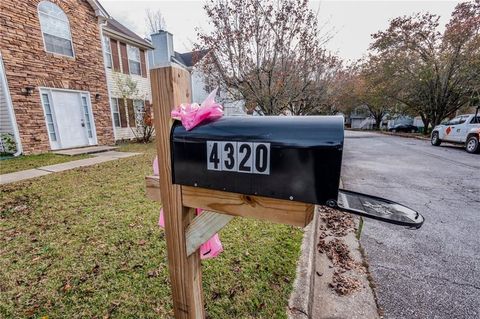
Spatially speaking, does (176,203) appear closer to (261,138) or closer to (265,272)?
(261,138)

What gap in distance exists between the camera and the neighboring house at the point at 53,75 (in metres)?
7.50

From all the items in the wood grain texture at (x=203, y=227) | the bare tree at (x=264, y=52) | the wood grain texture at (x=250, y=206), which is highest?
the bare tree at (x=264, y=52)

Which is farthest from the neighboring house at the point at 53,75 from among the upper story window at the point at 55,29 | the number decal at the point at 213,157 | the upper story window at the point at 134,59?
the number decal at the point at 213,157

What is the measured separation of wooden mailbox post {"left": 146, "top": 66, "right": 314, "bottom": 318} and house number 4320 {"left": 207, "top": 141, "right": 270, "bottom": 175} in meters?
0.12

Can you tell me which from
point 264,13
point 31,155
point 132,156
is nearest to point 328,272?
point 264,13

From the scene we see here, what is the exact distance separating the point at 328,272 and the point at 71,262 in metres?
2.62

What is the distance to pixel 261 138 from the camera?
0.80 m

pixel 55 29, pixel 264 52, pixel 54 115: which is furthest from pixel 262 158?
pixel 55 29

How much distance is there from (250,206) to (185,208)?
329 millimetres

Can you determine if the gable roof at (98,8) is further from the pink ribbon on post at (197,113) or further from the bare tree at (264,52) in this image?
the pink ribbon on post at (197,113)

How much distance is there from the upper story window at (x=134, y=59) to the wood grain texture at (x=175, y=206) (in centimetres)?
1380

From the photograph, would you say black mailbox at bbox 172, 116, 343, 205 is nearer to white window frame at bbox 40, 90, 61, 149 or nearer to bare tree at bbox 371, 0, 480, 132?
white window frame at bbox 40, 90, 61, 149

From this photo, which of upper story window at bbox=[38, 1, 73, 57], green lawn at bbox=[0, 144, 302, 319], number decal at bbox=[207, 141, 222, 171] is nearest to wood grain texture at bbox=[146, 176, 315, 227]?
number decal at bbox=[207, 141, 222, 171]

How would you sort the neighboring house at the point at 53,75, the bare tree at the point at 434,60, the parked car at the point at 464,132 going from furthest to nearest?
the bare tree at the point at 434,60 < the parked car at the point at 464,132 < the neighboring house at the point at 53,75
